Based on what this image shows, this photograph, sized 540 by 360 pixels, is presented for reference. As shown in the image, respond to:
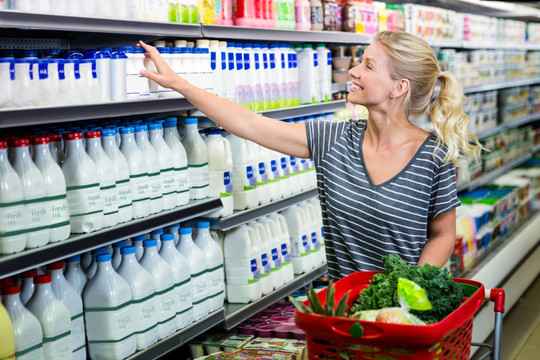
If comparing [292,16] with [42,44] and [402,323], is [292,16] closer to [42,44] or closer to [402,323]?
[42,44]

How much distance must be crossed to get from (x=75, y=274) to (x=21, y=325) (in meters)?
0.36

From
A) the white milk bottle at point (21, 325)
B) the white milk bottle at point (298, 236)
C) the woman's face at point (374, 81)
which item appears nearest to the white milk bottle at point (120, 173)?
the white milk bottle at point (21, 325)

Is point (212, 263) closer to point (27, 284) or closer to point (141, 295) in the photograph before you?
point (141, 295)

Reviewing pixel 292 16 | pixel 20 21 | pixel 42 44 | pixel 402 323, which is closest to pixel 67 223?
pixel 20 21

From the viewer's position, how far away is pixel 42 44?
2885mm

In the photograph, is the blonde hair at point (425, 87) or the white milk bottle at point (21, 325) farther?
the blonde hair at point (425, 87)

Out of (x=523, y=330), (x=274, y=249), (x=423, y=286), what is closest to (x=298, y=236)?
(x=274, y=249)

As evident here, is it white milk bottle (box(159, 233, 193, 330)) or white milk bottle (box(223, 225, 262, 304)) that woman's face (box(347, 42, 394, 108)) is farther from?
white milk bottle (box(223, 225, 262, 304))

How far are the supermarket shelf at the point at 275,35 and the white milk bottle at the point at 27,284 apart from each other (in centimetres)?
123

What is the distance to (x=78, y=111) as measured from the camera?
230cm

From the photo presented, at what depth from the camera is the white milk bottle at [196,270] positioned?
2979mm

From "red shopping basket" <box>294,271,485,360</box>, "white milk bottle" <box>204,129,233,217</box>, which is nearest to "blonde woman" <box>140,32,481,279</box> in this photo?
"white milk bottle" <box>204,129,233,217</box>

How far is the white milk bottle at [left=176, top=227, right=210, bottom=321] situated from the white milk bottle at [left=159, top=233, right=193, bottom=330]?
0.12ft

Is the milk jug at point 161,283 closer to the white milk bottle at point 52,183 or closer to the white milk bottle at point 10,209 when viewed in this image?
the white milk bottle at point 52,183
